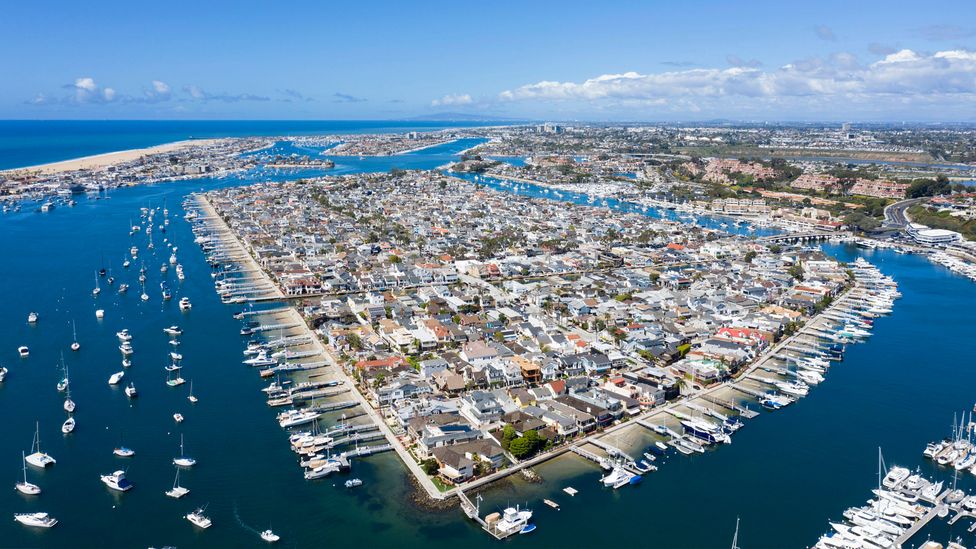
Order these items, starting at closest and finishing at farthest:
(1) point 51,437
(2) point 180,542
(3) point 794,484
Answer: (2) point 180,542 → (3) point 794,484 → (1) point 51,437

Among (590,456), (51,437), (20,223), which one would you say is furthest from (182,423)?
(20,223)

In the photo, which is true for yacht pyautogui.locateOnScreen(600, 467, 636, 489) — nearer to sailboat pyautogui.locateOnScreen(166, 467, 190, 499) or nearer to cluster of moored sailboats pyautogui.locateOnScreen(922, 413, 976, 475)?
cluster of moored sailboats pyautogui.locateOnScreen(922, 413, 976, 475)

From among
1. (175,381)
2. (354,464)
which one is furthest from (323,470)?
(175,381)

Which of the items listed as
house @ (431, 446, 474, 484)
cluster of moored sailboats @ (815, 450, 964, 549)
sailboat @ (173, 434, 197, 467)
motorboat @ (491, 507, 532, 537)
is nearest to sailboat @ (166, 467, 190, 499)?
sailboat @ (173, 434, 197, 467)

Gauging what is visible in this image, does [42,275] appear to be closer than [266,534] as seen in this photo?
No

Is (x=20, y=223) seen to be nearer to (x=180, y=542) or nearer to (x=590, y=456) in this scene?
(x=180, y=542)

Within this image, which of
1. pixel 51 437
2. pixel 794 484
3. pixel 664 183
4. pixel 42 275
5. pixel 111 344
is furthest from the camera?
pixel 664 183

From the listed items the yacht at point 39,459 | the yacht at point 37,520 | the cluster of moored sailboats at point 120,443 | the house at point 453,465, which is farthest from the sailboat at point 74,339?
the house at point 453,465

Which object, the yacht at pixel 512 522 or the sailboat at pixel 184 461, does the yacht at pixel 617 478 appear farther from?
the sailboat at pixel 184 461
